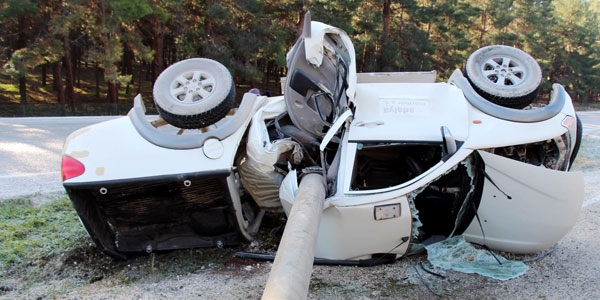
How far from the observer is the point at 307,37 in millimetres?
3805

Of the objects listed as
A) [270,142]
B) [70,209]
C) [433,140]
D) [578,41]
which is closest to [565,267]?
[433,140]

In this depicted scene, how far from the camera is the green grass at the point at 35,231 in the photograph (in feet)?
12.5

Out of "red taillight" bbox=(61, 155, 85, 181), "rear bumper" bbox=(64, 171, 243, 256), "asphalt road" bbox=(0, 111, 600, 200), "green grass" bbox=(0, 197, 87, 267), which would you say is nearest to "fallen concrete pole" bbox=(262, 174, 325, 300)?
"rear bumper" bbox=(64, 171, 243, 256)

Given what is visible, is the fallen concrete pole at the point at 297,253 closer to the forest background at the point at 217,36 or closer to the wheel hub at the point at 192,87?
the wheel hub at the point at 192,87

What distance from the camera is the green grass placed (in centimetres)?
381

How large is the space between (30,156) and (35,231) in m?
4.16

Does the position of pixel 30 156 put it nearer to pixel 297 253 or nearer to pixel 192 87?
pixel 192 87

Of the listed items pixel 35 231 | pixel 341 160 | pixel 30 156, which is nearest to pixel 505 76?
pixel 341 160

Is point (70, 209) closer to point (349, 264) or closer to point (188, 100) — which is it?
point (188, 100)

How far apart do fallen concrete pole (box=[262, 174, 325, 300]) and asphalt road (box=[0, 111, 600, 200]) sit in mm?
4147

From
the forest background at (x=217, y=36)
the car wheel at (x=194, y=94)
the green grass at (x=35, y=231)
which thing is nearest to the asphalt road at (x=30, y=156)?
the green grass at (x=35, y=231)

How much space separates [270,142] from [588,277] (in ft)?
8.37

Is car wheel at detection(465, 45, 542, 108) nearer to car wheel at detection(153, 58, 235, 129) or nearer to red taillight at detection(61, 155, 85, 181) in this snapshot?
car wheel at detection(153, 58, 235, 129)

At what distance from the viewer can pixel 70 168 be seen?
3295 mm
